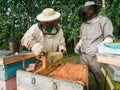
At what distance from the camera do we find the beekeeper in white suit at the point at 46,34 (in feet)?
8.02

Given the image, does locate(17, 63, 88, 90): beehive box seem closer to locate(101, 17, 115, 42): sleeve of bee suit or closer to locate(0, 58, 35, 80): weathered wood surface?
locate(0, 58, 35, 80): weathered wood surface

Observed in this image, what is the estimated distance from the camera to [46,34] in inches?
102

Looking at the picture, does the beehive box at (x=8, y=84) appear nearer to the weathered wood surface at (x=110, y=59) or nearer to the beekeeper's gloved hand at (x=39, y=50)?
the beekeeper's gloved hand at (x=39, y=50)

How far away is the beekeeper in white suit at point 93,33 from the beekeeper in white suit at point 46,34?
43 centimetres

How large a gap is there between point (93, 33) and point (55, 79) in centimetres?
122

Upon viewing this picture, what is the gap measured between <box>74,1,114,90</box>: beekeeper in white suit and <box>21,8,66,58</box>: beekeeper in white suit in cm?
43

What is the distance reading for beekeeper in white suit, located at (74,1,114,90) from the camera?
9.21ft

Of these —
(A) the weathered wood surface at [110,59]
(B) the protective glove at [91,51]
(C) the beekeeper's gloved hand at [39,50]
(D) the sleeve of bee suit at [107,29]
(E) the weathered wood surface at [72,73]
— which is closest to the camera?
(A) the weathered wood surface at [110,59]

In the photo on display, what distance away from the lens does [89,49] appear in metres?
2.89

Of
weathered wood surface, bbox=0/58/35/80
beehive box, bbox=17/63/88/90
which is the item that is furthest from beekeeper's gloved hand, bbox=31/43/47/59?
weathered wood surface, bbox=0/58/35/80

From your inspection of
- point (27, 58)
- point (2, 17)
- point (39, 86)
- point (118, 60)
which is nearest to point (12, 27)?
point (2, 17)

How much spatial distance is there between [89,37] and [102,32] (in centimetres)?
20

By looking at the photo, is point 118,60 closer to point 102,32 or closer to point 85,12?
point 102,32

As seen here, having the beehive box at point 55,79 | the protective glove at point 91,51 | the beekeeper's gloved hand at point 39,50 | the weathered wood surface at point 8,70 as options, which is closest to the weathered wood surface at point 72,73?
the beehive box at point 55,79
